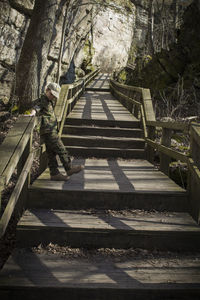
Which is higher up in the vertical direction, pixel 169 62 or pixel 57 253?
pixel 169 62

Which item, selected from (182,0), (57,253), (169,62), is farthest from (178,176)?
(182,0)

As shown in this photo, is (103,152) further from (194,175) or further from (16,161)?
(16,161)

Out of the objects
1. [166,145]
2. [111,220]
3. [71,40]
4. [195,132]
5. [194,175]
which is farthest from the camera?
[71,40]

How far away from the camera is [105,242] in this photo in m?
3.62

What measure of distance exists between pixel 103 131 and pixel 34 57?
162 inches

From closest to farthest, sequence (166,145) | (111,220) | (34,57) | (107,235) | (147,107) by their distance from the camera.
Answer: (107,235) → (111,220) → (166,145) → (147,107) → (34,57)

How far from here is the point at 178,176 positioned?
6250mm

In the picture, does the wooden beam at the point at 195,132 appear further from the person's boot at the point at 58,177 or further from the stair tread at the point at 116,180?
the person's boot at the point at 58,177

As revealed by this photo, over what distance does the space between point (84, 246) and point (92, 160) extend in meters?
3.26

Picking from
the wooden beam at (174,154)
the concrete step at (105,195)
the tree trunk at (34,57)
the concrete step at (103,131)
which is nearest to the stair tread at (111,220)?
the concrete step at (105,195)

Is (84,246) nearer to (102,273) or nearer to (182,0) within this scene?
(102,273)

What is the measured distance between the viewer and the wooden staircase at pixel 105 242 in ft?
9.57

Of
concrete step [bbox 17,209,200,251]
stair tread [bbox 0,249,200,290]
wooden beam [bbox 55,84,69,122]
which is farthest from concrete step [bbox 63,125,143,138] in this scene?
stair tread [bbox 0,249,200,290]

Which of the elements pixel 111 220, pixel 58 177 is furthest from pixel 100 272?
pixel 58 177
